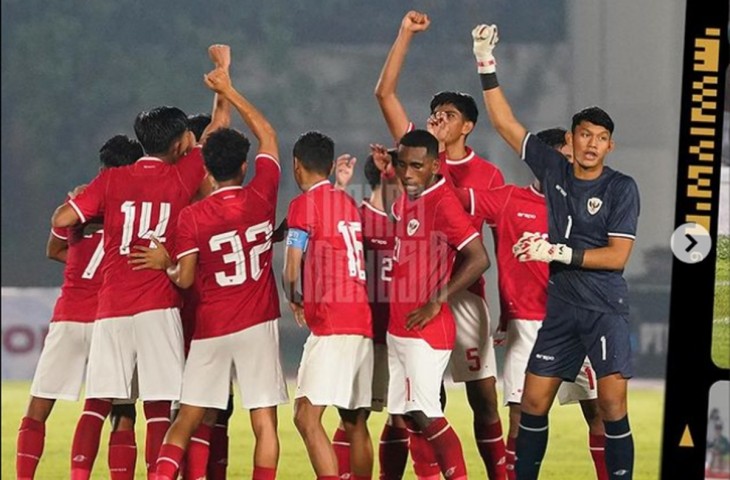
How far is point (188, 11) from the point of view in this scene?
694 cm

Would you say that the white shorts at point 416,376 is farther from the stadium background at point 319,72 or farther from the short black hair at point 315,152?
the short black hair at point 315,152

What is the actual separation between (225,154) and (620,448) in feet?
6.47

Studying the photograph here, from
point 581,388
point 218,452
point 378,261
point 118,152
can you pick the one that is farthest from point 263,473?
Result: point 118,152

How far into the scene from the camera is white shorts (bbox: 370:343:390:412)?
6.79 metres

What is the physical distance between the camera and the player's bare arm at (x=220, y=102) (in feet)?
22.6

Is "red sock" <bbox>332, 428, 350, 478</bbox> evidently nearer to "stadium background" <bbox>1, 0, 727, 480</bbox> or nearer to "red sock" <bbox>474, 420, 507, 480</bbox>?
"stadium background" <bbox>1, 0, 727, 480</bbox>

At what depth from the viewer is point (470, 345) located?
6840 millimetres

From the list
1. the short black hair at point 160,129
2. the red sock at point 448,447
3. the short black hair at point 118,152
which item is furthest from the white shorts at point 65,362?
the red sock at point 448,447

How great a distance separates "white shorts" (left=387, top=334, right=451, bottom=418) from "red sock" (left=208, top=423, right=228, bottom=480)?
752 mm

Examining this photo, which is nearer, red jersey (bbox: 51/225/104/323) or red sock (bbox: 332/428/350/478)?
red sock (bbox: 332/428/350/478)

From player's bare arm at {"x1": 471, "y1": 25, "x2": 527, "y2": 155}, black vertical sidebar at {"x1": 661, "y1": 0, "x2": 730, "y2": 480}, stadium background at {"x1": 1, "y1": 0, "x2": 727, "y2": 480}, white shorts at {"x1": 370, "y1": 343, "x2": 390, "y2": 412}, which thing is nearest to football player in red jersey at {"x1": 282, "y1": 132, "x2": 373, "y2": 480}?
white shorts at {"x1": 370, "y1": 343, "x2": 390, "y2": 412}

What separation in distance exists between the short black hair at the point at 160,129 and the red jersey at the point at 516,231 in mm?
1231

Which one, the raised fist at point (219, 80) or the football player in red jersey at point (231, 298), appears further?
the raised fist at point (219, 80)

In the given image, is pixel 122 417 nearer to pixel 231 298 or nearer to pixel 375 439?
pixel 231 298
